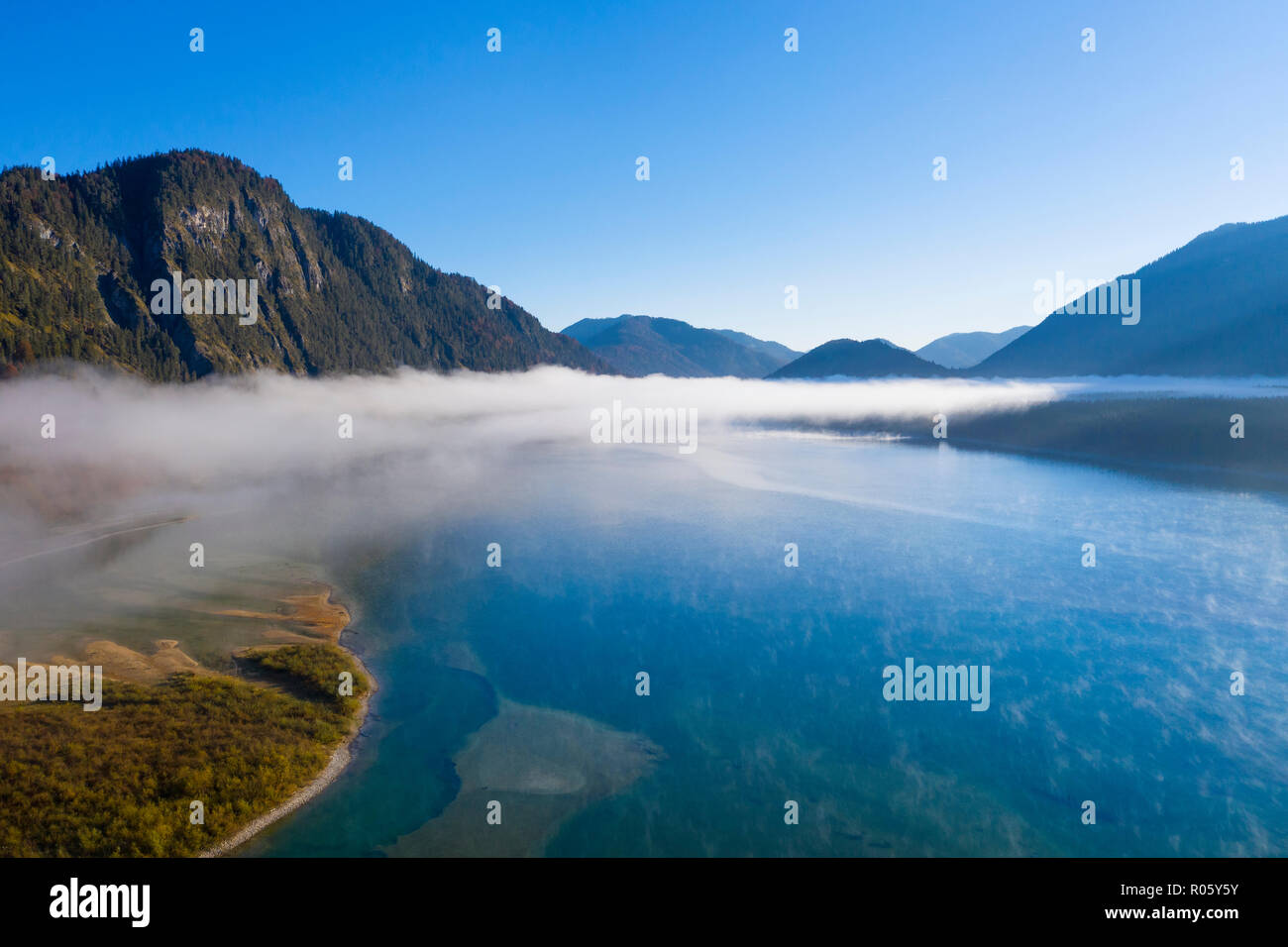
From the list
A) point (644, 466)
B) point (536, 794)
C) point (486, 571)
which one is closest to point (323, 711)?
point (536, 794)

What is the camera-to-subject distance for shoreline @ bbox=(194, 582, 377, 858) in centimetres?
1584

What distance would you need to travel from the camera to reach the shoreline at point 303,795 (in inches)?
623

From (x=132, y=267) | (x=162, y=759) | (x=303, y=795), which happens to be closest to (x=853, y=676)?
(x=303, y=795)

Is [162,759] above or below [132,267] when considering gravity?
below

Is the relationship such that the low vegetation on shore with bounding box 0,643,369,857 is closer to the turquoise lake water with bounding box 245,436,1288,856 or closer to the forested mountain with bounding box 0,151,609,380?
the turquoise lake water with bounding box 245,436,1288,856

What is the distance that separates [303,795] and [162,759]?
423 centimetres

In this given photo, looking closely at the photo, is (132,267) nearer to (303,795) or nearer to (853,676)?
(303,795)

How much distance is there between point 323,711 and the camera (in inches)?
878

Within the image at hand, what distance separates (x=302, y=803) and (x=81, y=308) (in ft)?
539

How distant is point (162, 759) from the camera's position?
18.2 m

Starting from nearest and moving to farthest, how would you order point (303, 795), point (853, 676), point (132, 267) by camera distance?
point (303, 795), point (853, 676), point (132, 267)

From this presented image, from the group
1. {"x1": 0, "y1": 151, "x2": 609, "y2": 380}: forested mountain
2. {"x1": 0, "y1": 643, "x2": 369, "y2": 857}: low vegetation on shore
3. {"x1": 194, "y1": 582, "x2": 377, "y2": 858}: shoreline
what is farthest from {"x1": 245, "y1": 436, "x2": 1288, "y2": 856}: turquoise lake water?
{"x1": 0, "y1": 151, "x2": 609, "y2": 380}: forested mountain

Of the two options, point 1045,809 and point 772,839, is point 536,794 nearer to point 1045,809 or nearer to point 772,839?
point 772,839

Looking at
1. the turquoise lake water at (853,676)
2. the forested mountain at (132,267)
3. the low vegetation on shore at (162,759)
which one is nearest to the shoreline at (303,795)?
the low vegetation on shore at (162,759)
